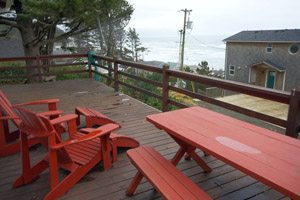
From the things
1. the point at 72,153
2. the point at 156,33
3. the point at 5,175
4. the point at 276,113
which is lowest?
the point at 276,113

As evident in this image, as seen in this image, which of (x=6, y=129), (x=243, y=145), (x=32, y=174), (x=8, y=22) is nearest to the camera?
(x=243, y=145)

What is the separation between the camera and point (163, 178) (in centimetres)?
197

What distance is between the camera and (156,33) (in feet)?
255

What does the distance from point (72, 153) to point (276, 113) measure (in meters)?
13.5

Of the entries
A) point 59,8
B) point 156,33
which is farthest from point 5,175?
point 156,33

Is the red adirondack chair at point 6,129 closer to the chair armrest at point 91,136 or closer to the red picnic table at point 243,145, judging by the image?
the chair armrest at point 91,136

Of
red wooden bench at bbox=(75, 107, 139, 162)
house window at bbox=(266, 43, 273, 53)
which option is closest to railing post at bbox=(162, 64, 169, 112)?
red wooden bench at bbox=(75, 107, 139, 162)

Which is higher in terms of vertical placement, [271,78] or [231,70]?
[231,70]

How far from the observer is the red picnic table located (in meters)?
1.51

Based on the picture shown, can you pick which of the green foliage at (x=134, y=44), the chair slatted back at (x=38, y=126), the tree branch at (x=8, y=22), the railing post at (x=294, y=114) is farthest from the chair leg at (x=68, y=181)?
the green foliage at (x=134, y=44)

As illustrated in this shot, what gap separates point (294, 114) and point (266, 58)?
67.8ft

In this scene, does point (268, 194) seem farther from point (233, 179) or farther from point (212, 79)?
point (212, 79)

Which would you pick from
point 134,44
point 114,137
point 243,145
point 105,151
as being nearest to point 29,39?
point 114,137

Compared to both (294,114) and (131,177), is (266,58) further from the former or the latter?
(131,177)
